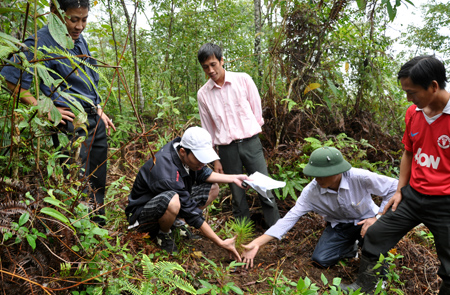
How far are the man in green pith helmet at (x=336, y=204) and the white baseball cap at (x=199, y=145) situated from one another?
2.84ft

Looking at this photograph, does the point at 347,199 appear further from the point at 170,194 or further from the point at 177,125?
the point at 177,125

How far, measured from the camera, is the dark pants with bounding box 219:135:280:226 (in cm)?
390

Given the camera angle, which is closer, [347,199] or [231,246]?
[231,246]

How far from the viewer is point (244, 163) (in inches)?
156

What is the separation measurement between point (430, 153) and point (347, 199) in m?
0.91

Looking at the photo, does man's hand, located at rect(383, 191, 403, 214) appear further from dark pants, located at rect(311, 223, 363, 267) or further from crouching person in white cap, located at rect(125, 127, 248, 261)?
crouching person in white cap, located at rect(125, 127, 248, 261)

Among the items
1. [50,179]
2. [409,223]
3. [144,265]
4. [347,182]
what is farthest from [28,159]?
[409,223]

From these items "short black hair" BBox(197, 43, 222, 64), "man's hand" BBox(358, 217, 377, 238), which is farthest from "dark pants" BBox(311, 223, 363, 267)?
"short black hair" BBox(197, 43, 222, 64)

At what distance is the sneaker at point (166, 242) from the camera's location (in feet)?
10.3

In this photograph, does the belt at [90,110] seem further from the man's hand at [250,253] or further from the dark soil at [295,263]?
the man's hand at [250,253]

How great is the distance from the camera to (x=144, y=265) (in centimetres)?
230

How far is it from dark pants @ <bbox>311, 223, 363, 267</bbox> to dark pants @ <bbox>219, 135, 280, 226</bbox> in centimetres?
67

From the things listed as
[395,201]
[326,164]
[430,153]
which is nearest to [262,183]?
[326,164]

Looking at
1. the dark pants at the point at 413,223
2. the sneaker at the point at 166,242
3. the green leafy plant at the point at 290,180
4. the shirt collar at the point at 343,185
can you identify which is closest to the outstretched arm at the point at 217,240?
the sneaker at the point at 166,242
